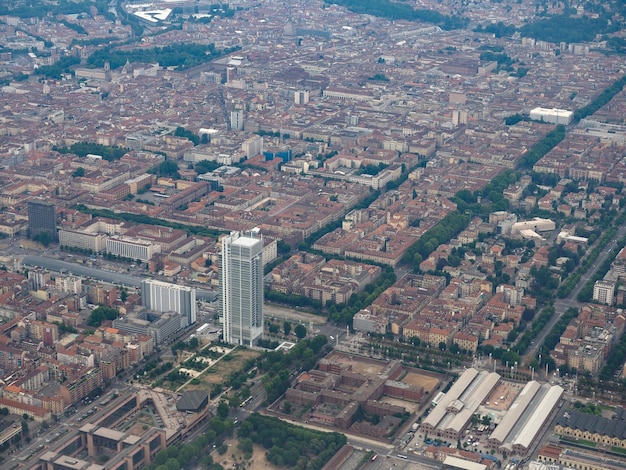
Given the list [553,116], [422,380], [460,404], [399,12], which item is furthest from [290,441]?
[399,12]

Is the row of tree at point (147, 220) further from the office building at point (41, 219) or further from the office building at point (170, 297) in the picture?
the office building at point (170, 297)

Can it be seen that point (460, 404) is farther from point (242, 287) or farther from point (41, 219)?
point (41, 219)

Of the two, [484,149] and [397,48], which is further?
[397,48]

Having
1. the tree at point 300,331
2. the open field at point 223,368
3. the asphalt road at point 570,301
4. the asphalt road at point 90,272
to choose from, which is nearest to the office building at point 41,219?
the asphalt road at point 90,272

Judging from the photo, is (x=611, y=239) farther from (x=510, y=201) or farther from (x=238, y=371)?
(x=238, y=371)

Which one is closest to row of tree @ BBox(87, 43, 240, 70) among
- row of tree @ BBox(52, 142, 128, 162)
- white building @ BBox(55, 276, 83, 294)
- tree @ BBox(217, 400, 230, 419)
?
row of tree @ BBox(52, 142, 128, 162)

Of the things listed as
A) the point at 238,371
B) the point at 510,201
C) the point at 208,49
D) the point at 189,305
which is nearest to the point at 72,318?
the point at 189,305
